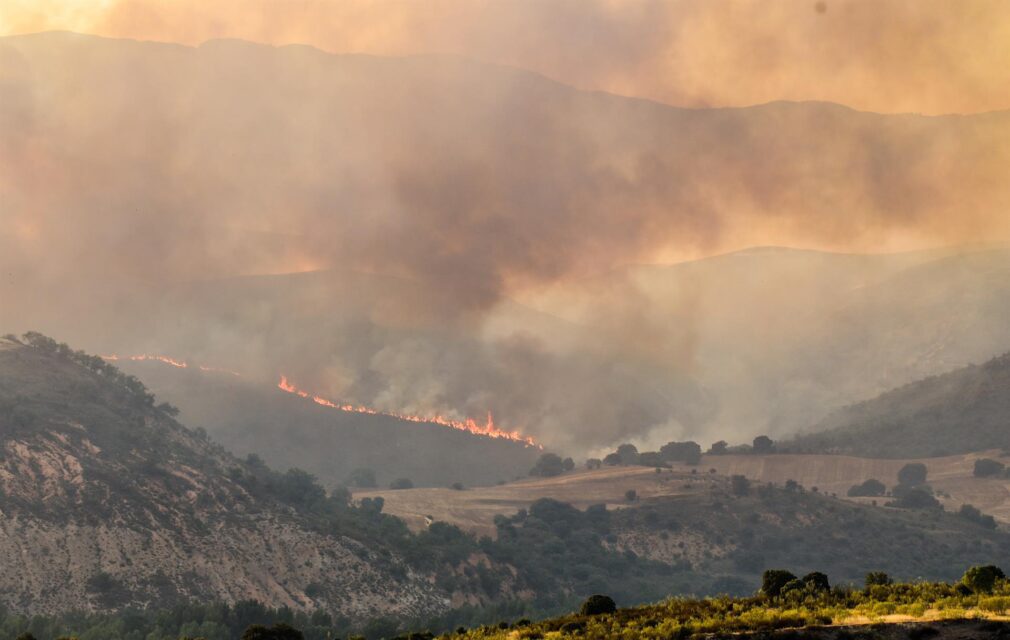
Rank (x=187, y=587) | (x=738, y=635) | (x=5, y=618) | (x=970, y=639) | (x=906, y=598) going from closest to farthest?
1. (x=970, y=639)
2. (x=738, y=635)
3. (x=906, y=598)
4. (x=5, y=618)
5. (x=187, y=587)

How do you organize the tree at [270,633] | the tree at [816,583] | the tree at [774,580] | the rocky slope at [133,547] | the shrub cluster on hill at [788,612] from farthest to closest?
the rocky slope at [133,547] → the tree at [270,633] → the tree at [774,580] → the tree at [816,583] → the shrub cluster on hill at [788,612]

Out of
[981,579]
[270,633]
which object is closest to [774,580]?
[981,579]

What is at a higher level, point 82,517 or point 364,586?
point 82,517

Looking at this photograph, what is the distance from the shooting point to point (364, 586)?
19000 centimetres

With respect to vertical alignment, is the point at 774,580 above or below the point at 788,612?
below

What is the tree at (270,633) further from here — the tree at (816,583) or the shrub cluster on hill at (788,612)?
the tree at (816,583)

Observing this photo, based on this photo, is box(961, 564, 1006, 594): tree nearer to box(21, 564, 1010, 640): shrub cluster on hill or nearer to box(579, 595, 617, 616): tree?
box(21, 564, 1010, 640): shrub cluster on hill

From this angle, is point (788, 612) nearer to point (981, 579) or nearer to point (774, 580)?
point (981, 579)

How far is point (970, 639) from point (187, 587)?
135591 millimetres

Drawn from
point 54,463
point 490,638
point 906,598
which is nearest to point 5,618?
point 54,463

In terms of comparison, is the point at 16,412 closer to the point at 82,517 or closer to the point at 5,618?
the point at 82,517

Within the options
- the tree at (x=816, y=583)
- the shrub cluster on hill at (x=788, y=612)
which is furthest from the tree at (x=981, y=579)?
the tree at (x=816, y=583)

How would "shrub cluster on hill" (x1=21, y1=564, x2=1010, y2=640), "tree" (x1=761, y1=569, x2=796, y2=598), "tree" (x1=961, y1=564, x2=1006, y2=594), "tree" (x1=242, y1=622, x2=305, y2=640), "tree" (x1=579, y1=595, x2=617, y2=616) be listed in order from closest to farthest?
"shrub cluster on hill" (x1=21, y1=564, x2=1010, y2=640)
"tree" (x1=961, y1=564, x2=1006, y2=594)
"tree" (x1=761, y1=569, x2=796, y2=598)
"tree" (x1=579, y1=595, x2=617, y2=616)
"tree" (x1=242, y1=622, x2=305, y2=640)

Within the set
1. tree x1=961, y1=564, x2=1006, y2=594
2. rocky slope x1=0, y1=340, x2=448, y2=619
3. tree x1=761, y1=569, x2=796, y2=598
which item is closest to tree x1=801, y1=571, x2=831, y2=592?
tree x1=761, y1=569, x2=796, y2=598
